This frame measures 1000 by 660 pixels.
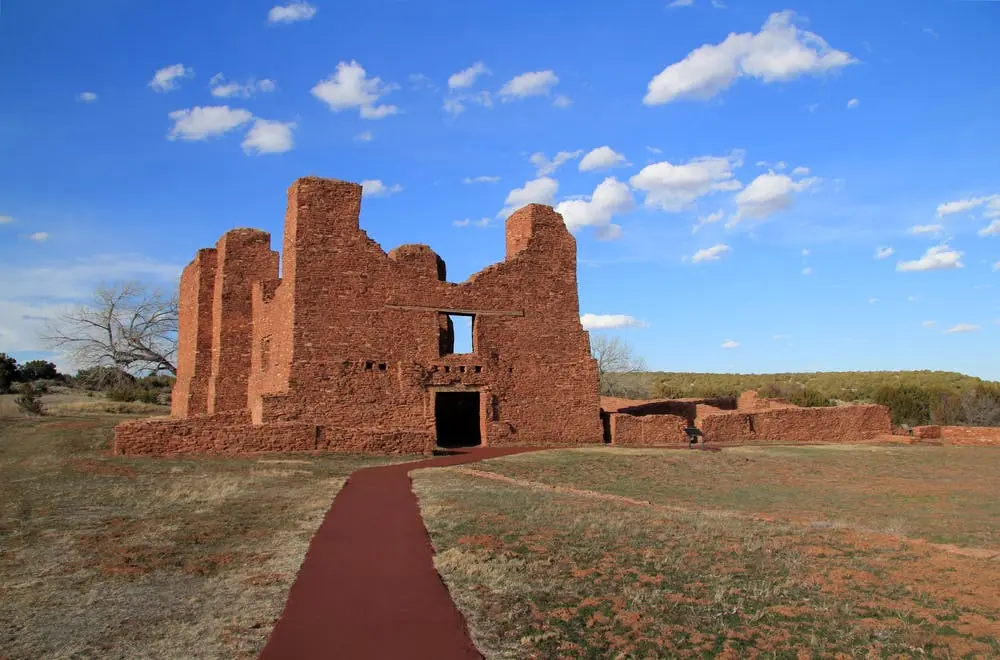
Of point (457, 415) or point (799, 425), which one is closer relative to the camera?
point (457, 415)

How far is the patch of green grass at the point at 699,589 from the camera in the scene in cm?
539

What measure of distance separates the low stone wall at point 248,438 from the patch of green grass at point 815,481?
9.72 feet

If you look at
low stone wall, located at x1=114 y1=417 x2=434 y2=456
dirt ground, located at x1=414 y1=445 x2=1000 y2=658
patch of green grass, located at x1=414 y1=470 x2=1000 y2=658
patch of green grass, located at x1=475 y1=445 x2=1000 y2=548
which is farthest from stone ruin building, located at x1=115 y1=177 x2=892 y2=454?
patch of green grass, located at x1=414 y1=470 x2=1000 y2=658

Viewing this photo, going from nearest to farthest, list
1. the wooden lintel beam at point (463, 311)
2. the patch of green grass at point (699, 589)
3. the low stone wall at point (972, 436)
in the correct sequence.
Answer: the patch of green grass at point (699, 589) < the wooden lintel beam at point (463, 311) < the low stone wall at point (972, 436)

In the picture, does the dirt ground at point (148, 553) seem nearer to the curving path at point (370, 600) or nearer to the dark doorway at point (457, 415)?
the curving path at point (370, 600)

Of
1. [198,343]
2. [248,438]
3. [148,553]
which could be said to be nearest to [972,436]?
[248,438]

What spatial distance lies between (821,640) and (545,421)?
62.4 feet

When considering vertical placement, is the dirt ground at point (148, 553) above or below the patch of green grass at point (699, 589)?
above

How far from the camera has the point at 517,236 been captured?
25.8 m

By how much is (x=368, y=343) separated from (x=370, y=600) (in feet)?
53.3

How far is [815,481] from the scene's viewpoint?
Answer: 1698 centimetres

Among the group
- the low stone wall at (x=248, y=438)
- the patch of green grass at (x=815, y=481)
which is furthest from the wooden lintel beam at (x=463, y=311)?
the patch of green grass at (x=815, y=481)

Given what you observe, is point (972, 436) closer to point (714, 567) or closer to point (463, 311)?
point (463, 311)

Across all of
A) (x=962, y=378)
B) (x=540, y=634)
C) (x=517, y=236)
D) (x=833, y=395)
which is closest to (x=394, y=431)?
(x=517, y=236)
